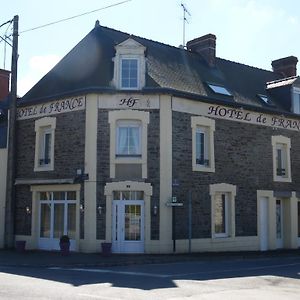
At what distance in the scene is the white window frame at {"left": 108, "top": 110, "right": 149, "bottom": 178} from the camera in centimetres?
2133

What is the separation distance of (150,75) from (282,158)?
28.2ft

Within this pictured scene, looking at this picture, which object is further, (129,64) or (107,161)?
(129,64)

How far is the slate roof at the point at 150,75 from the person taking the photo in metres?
22.3

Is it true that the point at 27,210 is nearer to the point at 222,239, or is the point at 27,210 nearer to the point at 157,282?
the point at 222,239

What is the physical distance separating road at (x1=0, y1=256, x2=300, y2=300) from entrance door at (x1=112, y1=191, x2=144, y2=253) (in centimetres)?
334

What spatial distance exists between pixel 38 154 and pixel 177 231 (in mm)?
7099

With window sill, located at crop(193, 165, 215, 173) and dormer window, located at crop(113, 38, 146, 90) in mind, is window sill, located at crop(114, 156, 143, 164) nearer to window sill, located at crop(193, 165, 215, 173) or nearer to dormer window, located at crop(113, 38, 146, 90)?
window sill, located at crop(193, 165, 215, 173)

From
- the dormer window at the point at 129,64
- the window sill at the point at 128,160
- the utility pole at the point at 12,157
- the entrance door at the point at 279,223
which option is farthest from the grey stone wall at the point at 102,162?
the entrance door at the point at 279,223

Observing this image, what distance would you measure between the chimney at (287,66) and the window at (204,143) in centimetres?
1073

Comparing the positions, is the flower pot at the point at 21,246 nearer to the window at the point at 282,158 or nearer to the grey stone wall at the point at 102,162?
the grey stone wall at the point at 102,162

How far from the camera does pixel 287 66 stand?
3200cm

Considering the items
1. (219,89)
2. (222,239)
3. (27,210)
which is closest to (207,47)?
(219,89)

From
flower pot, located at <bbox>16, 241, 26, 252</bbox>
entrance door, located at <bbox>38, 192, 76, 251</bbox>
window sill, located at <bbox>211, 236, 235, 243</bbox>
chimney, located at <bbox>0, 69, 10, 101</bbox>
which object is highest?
chimney, located at <bbox>0, 69, 10, 101</bbox>

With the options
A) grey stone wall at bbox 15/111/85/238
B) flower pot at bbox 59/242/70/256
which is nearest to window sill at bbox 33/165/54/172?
grey stone wall at bbox 15/111/85/238
